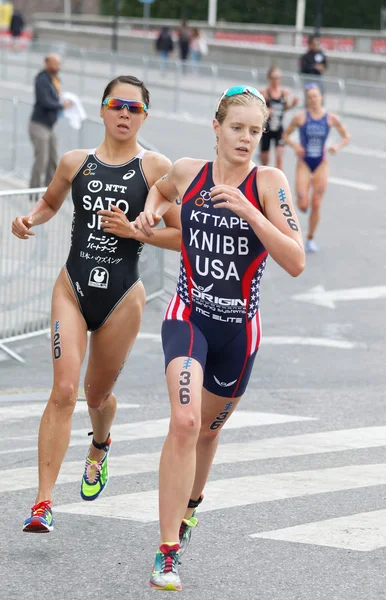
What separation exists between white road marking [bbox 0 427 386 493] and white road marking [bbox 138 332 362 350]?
300 cm

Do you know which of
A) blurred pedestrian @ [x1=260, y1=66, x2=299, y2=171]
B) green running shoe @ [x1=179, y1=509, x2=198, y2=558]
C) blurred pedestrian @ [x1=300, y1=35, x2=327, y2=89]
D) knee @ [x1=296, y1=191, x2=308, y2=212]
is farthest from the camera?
blurred pedestrian @ [x1=300, y1=35, x2=327, y2=89]

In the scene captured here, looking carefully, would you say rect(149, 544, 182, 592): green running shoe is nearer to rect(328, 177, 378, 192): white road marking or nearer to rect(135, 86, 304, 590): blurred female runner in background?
rect(135, 86, 304, 590): blurred female runner in background

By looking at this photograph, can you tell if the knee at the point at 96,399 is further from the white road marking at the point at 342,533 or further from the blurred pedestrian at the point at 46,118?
the blurred pedestrian at the point at 46,118

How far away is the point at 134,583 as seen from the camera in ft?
17.7

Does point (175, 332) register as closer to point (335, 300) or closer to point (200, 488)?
point (200, 488)

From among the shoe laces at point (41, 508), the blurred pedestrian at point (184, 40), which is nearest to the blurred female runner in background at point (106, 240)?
the shoe laces at point (41, 508)

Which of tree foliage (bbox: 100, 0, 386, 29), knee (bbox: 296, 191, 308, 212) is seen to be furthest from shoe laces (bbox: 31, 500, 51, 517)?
tree foliage (bbox: 100, 0, 386, 29)

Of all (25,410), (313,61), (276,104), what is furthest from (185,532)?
(313,61)

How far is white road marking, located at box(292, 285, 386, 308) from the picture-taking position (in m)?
13.6

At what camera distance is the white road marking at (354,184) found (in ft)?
71.4

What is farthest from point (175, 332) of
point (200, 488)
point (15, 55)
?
point (15, 55)

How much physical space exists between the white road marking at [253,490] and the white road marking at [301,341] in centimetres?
412

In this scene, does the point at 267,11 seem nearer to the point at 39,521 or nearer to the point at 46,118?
the point at 46,118

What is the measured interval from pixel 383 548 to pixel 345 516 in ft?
1.79
